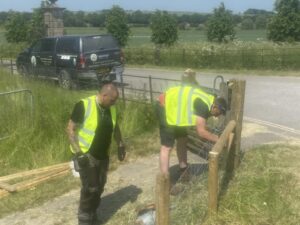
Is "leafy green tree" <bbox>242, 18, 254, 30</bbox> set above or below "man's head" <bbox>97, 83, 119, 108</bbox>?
below

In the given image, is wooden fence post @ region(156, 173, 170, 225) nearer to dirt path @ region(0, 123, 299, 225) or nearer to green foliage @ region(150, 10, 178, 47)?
dirt path @ region(0, 123, 299, 225)

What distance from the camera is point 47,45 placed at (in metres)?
18.2

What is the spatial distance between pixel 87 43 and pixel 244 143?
30.2ft

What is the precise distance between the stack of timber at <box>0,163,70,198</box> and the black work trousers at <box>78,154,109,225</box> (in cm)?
172

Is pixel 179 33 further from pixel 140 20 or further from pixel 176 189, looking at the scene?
pixel 140 20

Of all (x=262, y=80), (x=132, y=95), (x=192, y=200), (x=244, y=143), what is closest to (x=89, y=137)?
(x=192, y=200)

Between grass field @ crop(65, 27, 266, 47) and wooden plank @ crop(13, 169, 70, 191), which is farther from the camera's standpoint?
grass field @ crop(65, 27, 266, 47)

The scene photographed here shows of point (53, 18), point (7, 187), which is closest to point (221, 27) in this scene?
point (53, 18)

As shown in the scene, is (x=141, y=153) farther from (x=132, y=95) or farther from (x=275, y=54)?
(x=275, y=54)

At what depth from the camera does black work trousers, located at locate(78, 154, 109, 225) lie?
221 inches

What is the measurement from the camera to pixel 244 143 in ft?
28.9

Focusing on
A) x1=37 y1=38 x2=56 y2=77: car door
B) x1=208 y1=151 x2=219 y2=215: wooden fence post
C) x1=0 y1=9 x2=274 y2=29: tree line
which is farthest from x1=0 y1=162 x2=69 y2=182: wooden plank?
x1=0 y1=9 x2=274 y2=29: tree line

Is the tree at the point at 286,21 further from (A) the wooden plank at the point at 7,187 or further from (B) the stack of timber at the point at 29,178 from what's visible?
(A) the wooden plank at the point at 7,187

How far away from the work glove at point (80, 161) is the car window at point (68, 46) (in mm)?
11409
